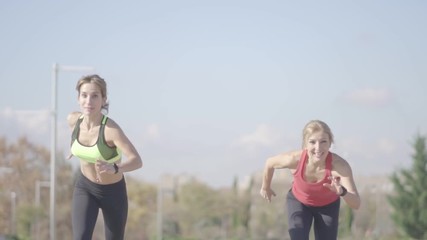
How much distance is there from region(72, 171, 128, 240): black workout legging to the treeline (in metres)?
44.9

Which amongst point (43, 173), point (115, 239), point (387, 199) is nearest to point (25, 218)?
point (43, 173)

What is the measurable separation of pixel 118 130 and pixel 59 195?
55782mm

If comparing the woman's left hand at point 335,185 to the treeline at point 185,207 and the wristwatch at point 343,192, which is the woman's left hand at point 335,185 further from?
the treeline at point 185,207

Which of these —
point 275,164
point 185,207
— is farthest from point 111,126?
point 185,207

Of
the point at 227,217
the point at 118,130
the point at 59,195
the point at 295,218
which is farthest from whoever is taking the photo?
the point at 227,217

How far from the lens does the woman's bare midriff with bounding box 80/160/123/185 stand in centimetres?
885

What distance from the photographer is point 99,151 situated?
867 cm

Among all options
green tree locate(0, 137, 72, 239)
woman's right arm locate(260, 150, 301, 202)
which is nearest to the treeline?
green tree locate(0, 137, 72, 239)

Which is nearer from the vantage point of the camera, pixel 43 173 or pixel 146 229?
pixel 43 173

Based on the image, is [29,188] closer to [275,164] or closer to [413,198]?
[413,198]

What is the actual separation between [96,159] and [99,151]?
0.10 metres

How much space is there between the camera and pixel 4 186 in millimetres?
63625

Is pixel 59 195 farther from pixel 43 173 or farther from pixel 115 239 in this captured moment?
pixel 115 239

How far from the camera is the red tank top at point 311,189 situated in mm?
9016
